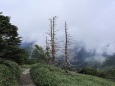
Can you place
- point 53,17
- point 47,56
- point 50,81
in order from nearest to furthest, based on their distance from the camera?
point 50,81 → point 53,17 → point 47,56

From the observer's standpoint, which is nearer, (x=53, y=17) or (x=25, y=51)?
(x=25, y=51)

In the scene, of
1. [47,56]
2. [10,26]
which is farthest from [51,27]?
[10,26]

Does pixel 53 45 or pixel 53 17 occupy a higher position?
pixel 53 17

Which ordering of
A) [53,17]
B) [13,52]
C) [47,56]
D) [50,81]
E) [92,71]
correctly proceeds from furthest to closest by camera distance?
[92,71], [47,56], [53,17], [13,52], [50,81]

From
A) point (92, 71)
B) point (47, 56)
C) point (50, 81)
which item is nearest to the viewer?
point (50, 81)

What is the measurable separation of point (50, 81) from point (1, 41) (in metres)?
7.59

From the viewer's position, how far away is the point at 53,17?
170 ft

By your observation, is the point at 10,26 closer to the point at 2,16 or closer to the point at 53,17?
the point at 2,16

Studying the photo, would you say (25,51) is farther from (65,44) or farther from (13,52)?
(65,44)

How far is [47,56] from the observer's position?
62.8 metres

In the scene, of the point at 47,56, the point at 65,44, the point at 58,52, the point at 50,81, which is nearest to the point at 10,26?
the point at 50,81

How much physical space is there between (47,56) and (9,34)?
29526 mm

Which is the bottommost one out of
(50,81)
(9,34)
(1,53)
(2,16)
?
(50,81)

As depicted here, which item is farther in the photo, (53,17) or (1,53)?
(53,17)
